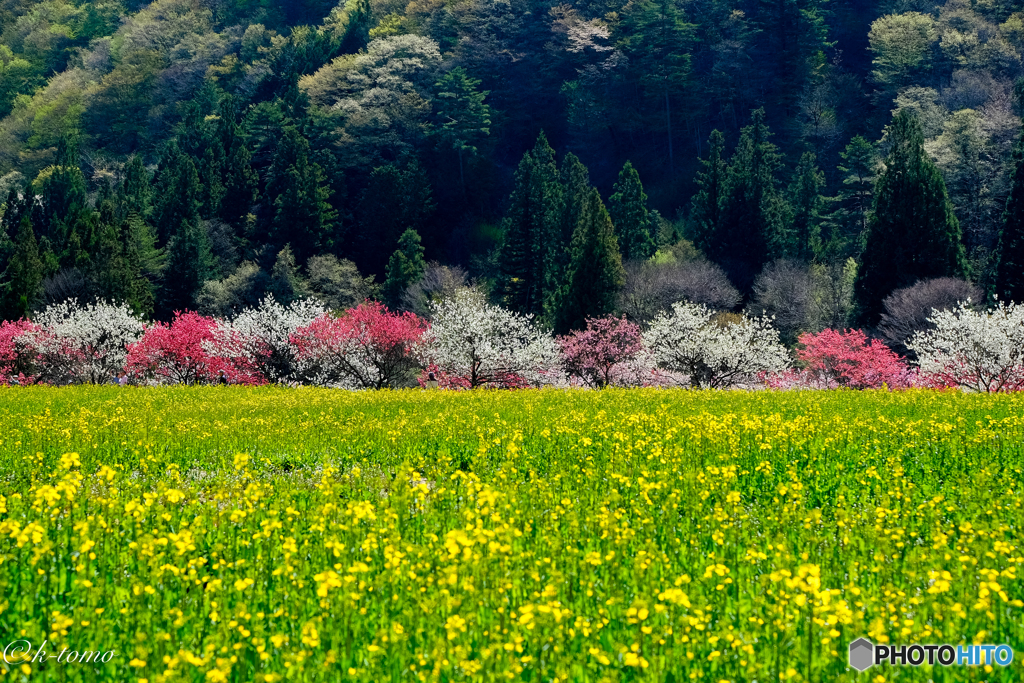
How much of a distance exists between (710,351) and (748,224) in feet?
93.2

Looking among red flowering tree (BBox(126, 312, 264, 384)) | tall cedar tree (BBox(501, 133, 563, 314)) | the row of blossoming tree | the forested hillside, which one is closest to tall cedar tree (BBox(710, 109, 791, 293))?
the forested hillside

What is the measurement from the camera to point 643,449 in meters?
11.9

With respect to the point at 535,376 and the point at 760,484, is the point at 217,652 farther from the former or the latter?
the point at 535,376

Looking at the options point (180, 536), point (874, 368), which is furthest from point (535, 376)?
point (180, 536)

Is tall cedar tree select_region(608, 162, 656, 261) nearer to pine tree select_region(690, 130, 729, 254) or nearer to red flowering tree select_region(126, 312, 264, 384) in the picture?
pine tree select_region(690, 130, 729, 254)

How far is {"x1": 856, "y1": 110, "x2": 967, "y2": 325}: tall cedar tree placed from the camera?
144ft

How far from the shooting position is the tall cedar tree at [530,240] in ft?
185

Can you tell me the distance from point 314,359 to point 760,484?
2735 centimetres

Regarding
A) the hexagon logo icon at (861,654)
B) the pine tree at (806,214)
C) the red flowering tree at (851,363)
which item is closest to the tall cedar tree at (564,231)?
the red flowering tree at (851,363)

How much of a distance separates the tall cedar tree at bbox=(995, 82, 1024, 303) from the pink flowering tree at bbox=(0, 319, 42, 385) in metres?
43.5

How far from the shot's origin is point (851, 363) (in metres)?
39.3

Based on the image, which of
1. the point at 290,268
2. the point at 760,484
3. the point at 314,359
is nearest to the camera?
the point at 760,484

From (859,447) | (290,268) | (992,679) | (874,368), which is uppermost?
(992,679)

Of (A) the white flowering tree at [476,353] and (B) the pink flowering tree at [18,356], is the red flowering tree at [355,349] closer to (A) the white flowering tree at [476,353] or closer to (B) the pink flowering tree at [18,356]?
(A) the white flowering tree at [476,353]
